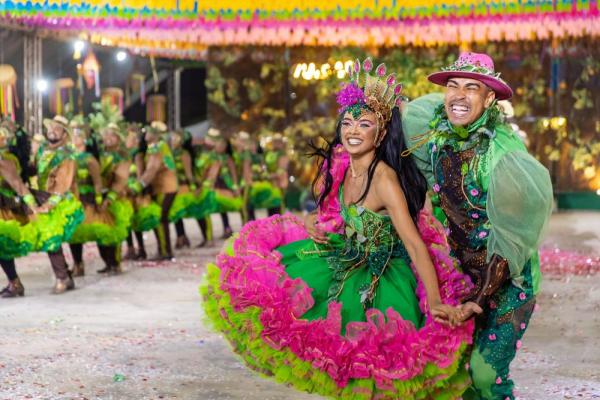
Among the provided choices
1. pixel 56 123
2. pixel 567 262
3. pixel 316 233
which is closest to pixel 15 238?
pixel 56 123

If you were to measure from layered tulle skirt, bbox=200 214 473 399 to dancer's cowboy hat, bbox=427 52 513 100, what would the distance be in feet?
2.10

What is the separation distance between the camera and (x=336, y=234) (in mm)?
4793

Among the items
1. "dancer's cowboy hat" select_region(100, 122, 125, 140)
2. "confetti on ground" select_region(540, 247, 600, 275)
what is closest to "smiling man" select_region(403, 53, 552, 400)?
"dancer's cowboy hat" select_region(100, 122, 125, 140)

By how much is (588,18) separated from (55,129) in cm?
977

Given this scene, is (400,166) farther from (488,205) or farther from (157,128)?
(157,128)

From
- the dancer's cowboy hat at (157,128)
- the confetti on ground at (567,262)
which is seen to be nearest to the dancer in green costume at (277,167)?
the dancer's cowboy hat at (157,128)

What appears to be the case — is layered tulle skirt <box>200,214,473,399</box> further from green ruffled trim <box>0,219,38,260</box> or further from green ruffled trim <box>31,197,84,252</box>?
green ruffled trim <box>31,197,84,252</box>

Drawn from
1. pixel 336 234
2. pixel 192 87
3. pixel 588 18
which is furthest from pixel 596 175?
pixel 336 234

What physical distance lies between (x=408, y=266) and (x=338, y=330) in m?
0.46

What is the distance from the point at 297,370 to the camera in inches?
170

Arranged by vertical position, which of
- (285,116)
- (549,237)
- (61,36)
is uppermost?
(61,36)

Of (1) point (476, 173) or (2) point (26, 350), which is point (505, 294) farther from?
(2) point (26, 350)
